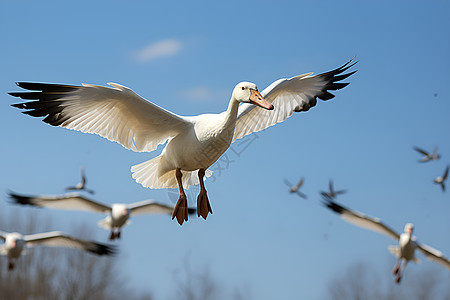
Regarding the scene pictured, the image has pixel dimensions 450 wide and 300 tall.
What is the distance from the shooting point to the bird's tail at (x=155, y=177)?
629 cm

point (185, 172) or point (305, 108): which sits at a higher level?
point (305, 108)

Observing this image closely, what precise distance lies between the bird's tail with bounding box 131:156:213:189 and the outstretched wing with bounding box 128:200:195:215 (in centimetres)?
1179

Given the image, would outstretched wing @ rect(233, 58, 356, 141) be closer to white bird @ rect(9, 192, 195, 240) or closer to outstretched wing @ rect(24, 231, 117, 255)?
white bird @ rect(9, 192, 195, 240)

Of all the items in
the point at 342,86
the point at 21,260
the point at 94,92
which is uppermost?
the point at 342,86

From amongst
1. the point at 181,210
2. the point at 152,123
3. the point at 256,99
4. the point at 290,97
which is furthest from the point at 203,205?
the point at 290,97

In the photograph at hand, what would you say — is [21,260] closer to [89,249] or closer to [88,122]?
[89,249]

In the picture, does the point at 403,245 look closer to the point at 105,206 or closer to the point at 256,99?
the point at 105,206

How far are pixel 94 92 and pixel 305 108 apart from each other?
2423mm

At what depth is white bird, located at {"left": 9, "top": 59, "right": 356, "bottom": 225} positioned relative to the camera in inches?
206

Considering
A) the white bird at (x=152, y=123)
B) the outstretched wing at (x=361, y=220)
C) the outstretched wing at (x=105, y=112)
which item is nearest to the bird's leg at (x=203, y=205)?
the white bird at (x=152, y=123)

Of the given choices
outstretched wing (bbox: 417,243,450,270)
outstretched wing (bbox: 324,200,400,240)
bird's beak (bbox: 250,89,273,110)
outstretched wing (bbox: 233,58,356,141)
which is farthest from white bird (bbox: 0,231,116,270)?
bird's beak (bbox: 250,89,273,110)

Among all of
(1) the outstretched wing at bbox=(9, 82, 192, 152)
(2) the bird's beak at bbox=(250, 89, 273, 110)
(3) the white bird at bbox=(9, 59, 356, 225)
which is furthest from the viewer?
(1) the outstretched wing at bbox=(9, 82, 192, 152)

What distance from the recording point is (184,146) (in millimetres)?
5488

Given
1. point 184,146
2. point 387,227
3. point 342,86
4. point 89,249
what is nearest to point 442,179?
point 387,227
